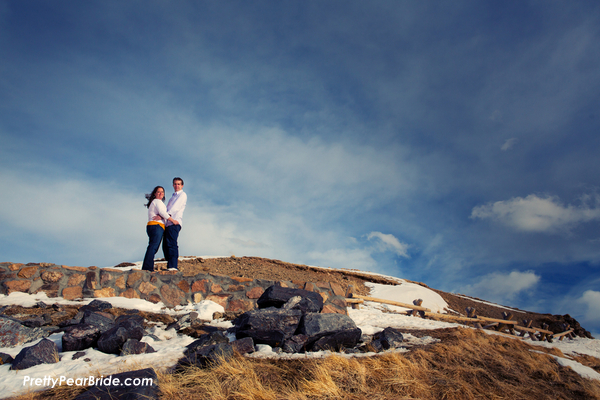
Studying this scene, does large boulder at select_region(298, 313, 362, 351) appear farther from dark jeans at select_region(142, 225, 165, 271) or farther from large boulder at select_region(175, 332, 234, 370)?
dark jeans at select_region(142, 225, 165, 271)

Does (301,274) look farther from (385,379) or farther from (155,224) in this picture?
(385,379)

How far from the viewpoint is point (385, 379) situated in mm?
3357

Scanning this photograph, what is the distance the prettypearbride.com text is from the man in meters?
4.56

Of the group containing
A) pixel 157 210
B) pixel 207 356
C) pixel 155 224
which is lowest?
pixel 207 356

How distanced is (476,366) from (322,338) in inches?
87.3

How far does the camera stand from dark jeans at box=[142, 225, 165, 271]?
7309mm

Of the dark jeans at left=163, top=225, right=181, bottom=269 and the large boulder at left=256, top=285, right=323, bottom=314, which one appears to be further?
the dark jeans at left=163, top=225, right=181, bottom=269

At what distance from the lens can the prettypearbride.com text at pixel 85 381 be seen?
293cm

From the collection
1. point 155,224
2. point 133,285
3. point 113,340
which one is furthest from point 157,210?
point 113,340

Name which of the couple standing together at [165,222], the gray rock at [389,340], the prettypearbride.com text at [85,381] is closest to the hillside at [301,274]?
the couple standing together at [165,222]

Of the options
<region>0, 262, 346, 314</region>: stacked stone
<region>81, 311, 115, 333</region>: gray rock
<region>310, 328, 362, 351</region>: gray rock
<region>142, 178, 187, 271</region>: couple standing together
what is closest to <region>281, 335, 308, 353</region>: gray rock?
<region>310, 328, 362, 351</region>: gray rock

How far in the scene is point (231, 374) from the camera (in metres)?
3.28

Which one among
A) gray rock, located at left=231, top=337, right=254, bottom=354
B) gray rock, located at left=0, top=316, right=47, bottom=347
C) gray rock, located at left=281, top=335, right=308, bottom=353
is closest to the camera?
gray rock, located at left=0, top=316, right=47, bottom=347

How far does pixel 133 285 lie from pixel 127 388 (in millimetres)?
4012
